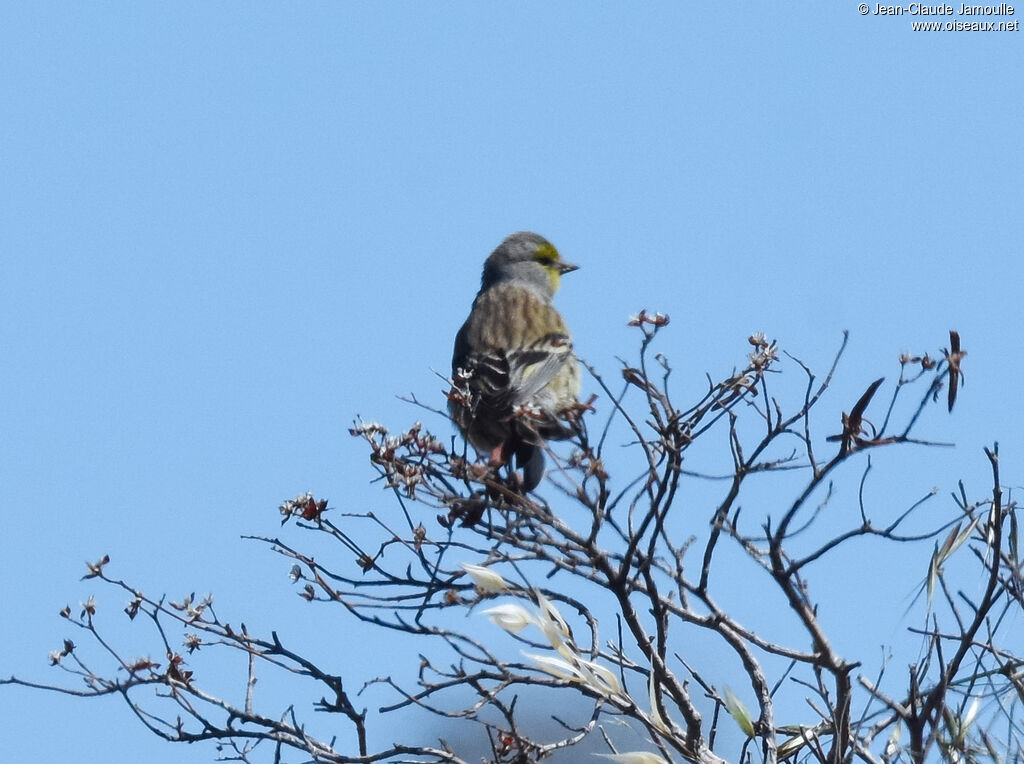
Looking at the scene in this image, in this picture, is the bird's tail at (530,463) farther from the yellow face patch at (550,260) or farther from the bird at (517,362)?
the yellow face patch at (550,260)

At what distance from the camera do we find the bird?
5082mm

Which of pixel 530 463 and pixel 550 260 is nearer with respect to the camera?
pixel 530 463

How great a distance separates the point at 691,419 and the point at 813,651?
2.43 ft

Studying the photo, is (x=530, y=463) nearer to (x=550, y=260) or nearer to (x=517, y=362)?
(x=517, y=362)

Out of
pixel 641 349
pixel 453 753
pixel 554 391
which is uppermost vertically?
pixel 554 391

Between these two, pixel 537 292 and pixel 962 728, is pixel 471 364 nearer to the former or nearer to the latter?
pixel 537 292

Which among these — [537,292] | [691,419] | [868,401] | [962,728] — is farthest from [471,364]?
[962,728]

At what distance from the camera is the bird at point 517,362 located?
5.08 meters

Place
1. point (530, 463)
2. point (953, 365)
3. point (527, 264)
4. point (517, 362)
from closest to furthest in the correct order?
point (953, 365) < point (530, 463) < point (517, 362) < point (527, 264)

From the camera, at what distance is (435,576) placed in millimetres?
4562

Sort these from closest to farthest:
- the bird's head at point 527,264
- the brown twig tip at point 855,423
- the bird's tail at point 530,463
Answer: the brown twig tip at point 855,423, the bird's tail at point 530,463, the bird's head at point 527,264

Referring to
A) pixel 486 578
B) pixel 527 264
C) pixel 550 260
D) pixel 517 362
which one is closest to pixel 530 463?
pixel 517 362

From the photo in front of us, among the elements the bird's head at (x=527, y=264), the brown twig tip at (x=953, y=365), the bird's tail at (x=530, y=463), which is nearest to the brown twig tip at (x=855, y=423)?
the brown twig tip at (x=953, y=365)

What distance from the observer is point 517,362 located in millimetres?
6703
